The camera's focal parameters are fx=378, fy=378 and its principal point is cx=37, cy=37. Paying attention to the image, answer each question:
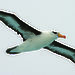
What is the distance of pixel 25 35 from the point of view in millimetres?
22906

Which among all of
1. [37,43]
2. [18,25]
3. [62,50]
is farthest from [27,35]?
[62,50]

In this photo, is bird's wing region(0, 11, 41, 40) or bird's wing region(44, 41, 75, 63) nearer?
bird's wing region(0, 11, 41, 40)

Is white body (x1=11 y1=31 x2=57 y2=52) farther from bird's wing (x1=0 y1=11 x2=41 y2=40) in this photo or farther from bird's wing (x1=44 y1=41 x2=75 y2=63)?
bird's wing (x1=44 y1=41 x2=75 y2=63)

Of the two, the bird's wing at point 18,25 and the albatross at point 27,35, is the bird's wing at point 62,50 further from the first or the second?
the bird's wing at point 18,25

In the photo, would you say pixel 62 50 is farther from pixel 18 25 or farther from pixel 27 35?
pixel 18 25

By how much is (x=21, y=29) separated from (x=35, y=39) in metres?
1.16

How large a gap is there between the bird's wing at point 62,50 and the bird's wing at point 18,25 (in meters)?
2.43

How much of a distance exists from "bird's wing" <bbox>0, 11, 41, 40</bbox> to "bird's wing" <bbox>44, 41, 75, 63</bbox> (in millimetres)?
2430

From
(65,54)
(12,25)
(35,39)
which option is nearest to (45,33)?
(35,39)

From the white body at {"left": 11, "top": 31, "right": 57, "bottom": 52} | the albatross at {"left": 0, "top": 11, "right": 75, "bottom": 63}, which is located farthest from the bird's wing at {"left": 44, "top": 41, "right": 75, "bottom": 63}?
the white body at {"left": 11, "top": 31, "right": 57, "bottom": 52}

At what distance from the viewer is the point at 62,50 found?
988 inches

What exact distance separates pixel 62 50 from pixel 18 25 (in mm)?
4069

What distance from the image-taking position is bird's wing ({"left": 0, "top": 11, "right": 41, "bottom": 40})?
2213 centimetres

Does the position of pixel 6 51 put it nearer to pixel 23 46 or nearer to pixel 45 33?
pixel 23 46
